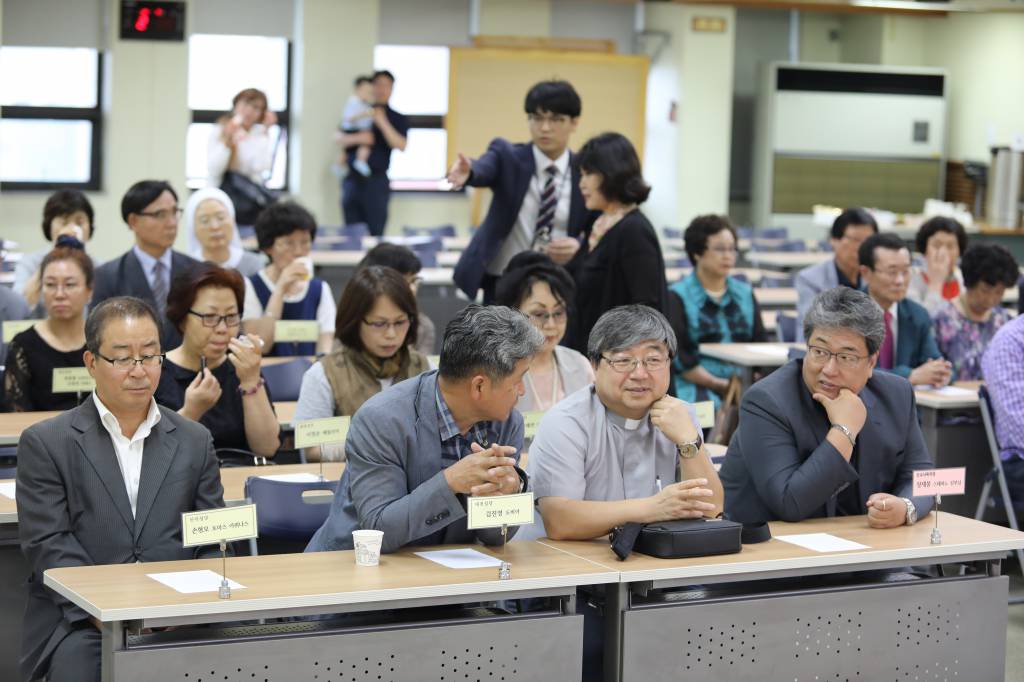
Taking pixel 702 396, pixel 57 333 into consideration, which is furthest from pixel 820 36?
pixel 57 333

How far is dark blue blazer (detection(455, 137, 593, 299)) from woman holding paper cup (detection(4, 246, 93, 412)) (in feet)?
4.96

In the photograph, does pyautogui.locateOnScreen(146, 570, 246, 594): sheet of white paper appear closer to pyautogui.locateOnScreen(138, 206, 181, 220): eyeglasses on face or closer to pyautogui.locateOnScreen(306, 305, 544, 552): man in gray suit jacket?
pyautogui.locateOnScreen(306, 305, 544, 552): man in gray suit jacket

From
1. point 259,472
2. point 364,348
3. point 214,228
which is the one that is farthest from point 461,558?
point 214,228

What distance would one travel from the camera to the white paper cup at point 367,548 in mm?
3029

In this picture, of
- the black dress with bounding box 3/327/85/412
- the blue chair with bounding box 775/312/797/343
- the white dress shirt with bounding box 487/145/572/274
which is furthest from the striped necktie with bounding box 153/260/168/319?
the blue chair with bounding box 775/312/797/343

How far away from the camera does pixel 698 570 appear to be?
3.12 meters

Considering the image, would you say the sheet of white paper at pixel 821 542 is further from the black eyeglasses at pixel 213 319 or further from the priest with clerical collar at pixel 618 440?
the black eyeglasses at pixel 213 319

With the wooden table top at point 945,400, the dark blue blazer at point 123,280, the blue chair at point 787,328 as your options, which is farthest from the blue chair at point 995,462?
the dark blue blazer at point 123,280

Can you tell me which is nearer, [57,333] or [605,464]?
[605,464]

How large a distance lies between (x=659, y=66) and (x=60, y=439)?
12.5 meters

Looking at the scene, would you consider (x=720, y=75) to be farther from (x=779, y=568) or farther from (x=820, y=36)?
(x=779, y=568)

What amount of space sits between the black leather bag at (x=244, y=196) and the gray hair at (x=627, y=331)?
8079 millimetres

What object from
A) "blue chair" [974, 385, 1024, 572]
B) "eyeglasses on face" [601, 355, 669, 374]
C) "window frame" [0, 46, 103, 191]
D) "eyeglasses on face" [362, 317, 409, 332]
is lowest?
"blue chair" [974, 385, 1024, 572]

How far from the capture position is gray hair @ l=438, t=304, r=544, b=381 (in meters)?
3.12
